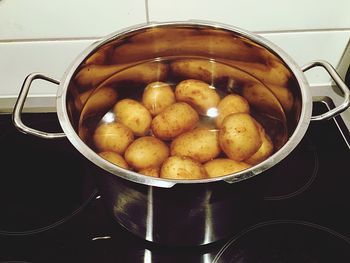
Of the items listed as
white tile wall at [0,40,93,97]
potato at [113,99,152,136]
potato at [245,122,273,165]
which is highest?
white tile wall at [0,40,93,97]

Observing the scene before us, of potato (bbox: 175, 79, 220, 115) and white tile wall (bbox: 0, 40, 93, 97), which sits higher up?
white tile wall (bbox: 0, 40, 93, 97)

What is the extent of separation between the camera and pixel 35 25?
761mm

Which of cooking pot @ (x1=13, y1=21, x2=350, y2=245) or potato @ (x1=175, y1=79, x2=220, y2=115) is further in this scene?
potato @ (x1=175, y1=79, x2=220, y2=115)

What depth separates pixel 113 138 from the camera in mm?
685

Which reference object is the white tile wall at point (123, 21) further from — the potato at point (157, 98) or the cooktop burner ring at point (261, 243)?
the cooktop burner ring at point (261, 243)

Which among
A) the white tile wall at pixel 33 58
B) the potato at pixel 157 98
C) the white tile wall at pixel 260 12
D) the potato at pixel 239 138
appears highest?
the white tile wall at pixel 260 12

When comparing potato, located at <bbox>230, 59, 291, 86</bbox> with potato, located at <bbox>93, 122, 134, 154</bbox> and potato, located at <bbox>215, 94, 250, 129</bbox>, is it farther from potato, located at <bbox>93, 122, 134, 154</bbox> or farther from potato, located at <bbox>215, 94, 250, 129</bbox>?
potato, located at <bbox>93, 122, 134, 154</bbox>

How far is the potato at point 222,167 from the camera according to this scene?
0.62 metres

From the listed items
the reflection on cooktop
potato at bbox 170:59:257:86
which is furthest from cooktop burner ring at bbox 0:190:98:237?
potato at bbox 170:59:257:86

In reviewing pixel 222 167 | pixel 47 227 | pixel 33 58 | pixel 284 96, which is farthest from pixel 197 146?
pixel 33 58

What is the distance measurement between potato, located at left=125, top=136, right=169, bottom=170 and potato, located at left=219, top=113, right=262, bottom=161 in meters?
0.11

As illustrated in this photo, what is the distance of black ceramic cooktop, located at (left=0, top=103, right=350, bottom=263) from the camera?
0.61 metres

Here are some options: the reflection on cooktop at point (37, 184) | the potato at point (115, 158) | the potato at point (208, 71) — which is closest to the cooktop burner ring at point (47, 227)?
the reflection on cooktop at point (37, 184)

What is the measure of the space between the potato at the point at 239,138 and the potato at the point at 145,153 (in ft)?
0.35
